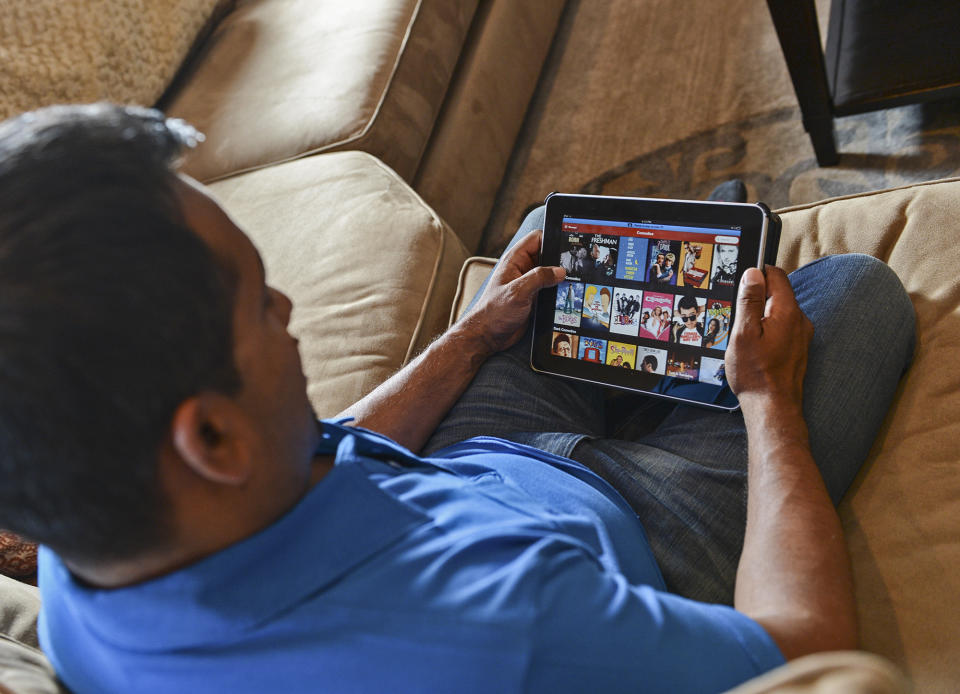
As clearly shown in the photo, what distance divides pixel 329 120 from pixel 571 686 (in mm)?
1322

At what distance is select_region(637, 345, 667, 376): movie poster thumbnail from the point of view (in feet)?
3.00

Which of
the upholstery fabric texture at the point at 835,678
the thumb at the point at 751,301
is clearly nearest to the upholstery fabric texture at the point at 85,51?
the thumb at the point at 751,301

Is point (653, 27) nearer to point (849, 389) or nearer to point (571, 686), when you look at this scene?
point (849, 389)

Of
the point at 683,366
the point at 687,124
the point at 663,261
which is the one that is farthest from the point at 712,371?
the point at 687,124

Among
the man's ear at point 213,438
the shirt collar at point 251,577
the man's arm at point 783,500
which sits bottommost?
the man's arm at point 783,500

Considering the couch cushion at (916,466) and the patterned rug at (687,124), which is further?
the patterned rug at (687,124)

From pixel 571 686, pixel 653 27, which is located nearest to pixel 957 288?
pixel 571 686

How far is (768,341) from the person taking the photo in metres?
0.80

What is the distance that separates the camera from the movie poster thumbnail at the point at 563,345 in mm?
977

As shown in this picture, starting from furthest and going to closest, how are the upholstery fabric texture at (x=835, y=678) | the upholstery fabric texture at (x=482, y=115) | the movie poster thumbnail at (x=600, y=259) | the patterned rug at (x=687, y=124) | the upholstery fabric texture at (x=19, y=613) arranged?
the upholstery fabric texture at (x=482, y=115) < the patterned rug at (x=687, y=124) < the movie poster thumbnail at (x=600, y=259) < the upholstery fabric texture at (x=19, y=613) < the upholstery fabric texture at (x=835, y=678)

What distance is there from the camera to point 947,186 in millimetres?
975

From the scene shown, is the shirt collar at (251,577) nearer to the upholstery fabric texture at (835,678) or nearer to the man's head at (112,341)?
the man's head at (112,341)

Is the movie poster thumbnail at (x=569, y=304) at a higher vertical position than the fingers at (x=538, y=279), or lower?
lower

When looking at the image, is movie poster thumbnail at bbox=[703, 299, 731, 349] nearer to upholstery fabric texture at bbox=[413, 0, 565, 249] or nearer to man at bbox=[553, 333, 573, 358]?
man at bbox=[553, 333, 573, 358]
